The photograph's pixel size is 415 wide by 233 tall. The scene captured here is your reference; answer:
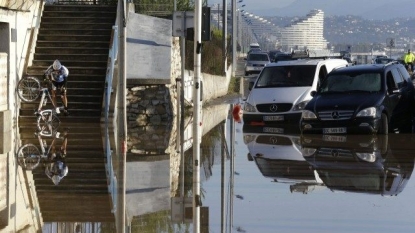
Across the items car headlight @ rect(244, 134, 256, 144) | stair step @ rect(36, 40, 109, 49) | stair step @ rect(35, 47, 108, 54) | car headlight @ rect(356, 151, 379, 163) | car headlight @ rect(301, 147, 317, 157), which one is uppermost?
stair step @ rect(36, 40, 109, 49)

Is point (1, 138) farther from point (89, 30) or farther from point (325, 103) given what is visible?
point (89, 30)

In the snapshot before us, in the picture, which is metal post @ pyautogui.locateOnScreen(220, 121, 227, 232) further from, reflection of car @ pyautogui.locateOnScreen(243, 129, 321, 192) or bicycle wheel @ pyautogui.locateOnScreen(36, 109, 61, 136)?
bicycle wheel @ pyautogui.locateOnScreen(36, 109, 61, 136)

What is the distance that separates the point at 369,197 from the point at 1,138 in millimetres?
9558

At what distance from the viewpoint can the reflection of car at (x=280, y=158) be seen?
54.5 ft

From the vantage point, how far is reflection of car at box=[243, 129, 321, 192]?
54.5ft

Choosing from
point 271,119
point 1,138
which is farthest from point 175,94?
point 1,138

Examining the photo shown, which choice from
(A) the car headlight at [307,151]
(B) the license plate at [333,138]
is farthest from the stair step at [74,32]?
(A) the car headlight at [307,151]

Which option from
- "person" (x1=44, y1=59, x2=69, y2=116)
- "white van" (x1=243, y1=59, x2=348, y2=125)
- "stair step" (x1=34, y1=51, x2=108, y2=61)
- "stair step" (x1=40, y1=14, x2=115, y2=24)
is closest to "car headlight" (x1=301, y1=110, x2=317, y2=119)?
"white van" (x1=243, y1=59, x2=348, y2=125)

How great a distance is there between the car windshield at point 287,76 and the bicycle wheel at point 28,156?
10.0m

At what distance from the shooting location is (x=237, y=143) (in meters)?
23.3

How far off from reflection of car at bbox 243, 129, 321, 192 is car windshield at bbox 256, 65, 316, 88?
3896 mm

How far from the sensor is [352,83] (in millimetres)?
25641

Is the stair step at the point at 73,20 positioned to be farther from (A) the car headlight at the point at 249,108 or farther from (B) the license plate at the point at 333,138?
(B) the license plate at the point at 333,138

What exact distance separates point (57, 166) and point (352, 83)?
392 inches
